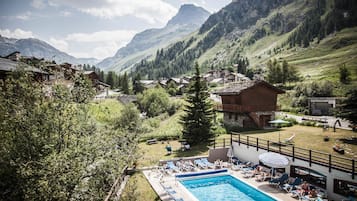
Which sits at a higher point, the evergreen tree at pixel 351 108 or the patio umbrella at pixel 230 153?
the evergreen tree at pixel 351 108

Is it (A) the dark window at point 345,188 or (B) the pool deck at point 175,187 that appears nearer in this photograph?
(A) the dark window at point 345,188

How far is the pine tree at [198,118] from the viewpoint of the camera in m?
29.0

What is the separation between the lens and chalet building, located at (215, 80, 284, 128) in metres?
35.8

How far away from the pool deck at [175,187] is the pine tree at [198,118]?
8476 millimetres

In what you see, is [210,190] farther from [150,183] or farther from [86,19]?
[86,19]

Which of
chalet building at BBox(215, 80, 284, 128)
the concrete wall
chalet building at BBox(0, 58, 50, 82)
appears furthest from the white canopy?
chalet building at BBox(215, 80, 284, 128)

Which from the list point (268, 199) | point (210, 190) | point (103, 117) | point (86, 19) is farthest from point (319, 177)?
point (86, 19)

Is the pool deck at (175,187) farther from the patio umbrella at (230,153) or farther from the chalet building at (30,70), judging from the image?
the chalet building at (30,70)

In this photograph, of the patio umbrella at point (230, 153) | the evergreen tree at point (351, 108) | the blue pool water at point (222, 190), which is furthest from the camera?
the evergreen tree at point (351, 108)

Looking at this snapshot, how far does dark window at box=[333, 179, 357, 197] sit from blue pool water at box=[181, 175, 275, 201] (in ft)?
12.6

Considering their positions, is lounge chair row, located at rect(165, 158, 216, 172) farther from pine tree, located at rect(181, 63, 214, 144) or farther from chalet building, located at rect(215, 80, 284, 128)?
chalet building, located at rect(215, 80, 284, 128)

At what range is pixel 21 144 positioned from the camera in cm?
1200

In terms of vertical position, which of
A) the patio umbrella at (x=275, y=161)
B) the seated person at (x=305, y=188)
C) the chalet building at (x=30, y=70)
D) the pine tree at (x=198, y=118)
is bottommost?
the seated person at (x=305, y=188)

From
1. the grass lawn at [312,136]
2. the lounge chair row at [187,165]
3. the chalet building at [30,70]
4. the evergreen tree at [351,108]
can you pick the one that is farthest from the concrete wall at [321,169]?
the chalet building at [30,70]
